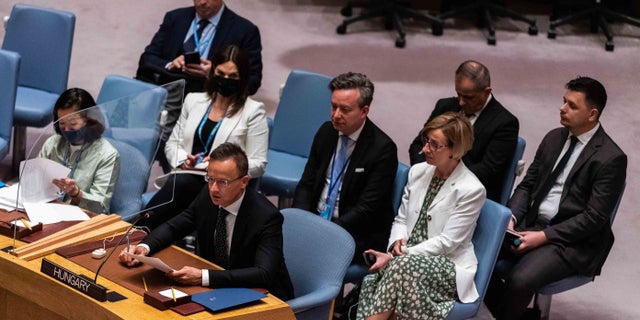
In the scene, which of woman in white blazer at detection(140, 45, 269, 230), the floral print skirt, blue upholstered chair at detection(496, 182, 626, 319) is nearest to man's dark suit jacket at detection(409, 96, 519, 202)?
blue upholstered chair at detection(496, 182, 626, 319)

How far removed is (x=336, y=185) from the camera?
5602 mm

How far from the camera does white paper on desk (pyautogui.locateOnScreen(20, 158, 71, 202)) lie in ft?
15.9

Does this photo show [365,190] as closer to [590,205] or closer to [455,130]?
[455,130]

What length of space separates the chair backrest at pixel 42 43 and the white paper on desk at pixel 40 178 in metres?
2.27

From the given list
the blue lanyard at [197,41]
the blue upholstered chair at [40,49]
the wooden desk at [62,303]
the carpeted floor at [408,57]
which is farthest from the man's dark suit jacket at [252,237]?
the carpeted floor at [408,57]

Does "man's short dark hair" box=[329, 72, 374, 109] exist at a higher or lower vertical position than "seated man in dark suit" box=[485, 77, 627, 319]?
higher

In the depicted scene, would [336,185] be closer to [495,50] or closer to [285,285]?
[285,285]

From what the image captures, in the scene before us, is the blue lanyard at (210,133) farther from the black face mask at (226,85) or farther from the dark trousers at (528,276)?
the dark trousers at (528,276)

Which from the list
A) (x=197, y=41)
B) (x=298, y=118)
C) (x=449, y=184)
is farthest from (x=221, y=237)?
(x=197, y=41)

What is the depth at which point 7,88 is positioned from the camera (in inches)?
256

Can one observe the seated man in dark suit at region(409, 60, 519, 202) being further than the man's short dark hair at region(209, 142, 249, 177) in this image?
Yes

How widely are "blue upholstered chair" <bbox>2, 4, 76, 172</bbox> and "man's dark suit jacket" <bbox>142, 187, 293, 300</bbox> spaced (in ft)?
8.64

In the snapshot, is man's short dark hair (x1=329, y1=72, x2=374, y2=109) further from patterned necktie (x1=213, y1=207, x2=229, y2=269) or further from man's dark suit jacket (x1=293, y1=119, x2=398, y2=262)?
patterned necktie (x1=213, y1=207, x2=229, y2=269)

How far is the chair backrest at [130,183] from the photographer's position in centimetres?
524
